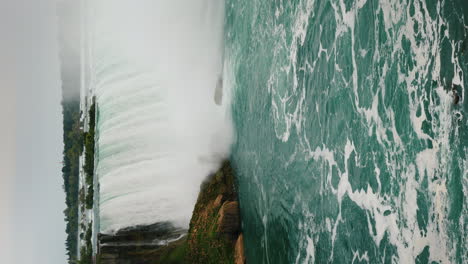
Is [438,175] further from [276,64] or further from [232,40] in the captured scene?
[232,40]

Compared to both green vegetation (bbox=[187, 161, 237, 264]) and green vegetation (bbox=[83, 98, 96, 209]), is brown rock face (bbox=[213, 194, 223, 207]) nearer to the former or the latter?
green vegetation (bbox=[187, 161, 237, 264])

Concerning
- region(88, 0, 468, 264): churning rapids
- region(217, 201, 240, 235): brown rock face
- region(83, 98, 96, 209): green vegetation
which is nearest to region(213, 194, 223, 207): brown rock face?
region(217, 201, 240, 235): brown rock face

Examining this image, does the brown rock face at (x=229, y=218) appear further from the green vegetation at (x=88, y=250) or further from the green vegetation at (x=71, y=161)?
the green vegetation at (x=71, y=161)

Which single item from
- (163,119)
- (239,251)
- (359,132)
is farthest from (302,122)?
(163,119)

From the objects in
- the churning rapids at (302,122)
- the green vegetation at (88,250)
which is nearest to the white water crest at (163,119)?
the churning rapids at (302,122)

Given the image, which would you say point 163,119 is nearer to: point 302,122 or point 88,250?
point 302,122

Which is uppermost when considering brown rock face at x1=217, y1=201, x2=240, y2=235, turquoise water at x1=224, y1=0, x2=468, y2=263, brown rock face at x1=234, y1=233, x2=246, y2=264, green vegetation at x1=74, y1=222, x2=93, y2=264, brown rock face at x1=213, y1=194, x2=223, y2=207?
turquoise water at x1=224, y1=0, x2=468, y2=263
